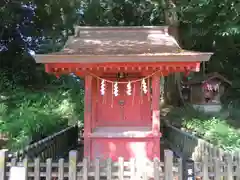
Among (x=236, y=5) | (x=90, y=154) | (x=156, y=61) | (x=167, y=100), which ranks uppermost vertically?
(x=236, y=5)

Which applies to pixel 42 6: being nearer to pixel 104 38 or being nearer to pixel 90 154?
pixel 104 38

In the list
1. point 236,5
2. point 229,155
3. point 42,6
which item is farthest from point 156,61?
point 42,6

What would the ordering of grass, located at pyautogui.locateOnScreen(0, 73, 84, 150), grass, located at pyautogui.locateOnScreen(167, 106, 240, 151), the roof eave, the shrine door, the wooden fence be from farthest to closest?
1. grass, located at pyautogui.locateOnScreen(0, 73, 84, 150)
2. grass, located at pyautogui.locateOnScreen(167, 106, 240, 151)
3. the shrine door
4. the roof eave
5. the wooden fence

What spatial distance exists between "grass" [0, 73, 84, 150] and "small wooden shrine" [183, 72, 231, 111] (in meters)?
7.78

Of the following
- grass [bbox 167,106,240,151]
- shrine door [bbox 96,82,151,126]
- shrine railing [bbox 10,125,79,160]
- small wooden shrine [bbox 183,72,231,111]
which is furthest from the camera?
small wooden shrine [bbox 183,72,231,111]

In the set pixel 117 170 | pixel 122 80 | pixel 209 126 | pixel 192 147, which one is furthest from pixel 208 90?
pixel 117 170

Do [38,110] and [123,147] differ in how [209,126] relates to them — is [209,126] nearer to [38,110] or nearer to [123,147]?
[123,147]

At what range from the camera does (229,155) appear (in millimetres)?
4754

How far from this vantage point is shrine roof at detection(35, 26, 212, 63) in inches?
267

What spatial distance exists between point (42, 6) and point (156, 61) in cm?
1271

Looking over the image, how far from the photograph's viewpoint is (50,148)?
744cm

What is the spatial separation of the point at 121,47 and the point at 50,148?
3.51m

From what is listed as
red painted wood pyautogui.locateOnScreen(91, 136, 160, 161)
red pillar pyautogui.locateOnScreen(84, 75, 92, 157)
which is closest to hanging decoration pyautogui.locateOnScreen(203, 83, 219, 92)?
red painted wood pyautogui.locateOnScreen(91, 136, 160, 161)

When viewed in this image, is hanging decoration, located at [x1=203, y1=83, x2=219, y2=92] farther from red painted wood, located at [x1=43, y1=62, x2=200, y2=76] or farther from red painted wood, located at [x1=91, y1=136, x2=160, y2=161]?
red painted wood, located at [x1=91, y1=136, x2=160, y2=161]
